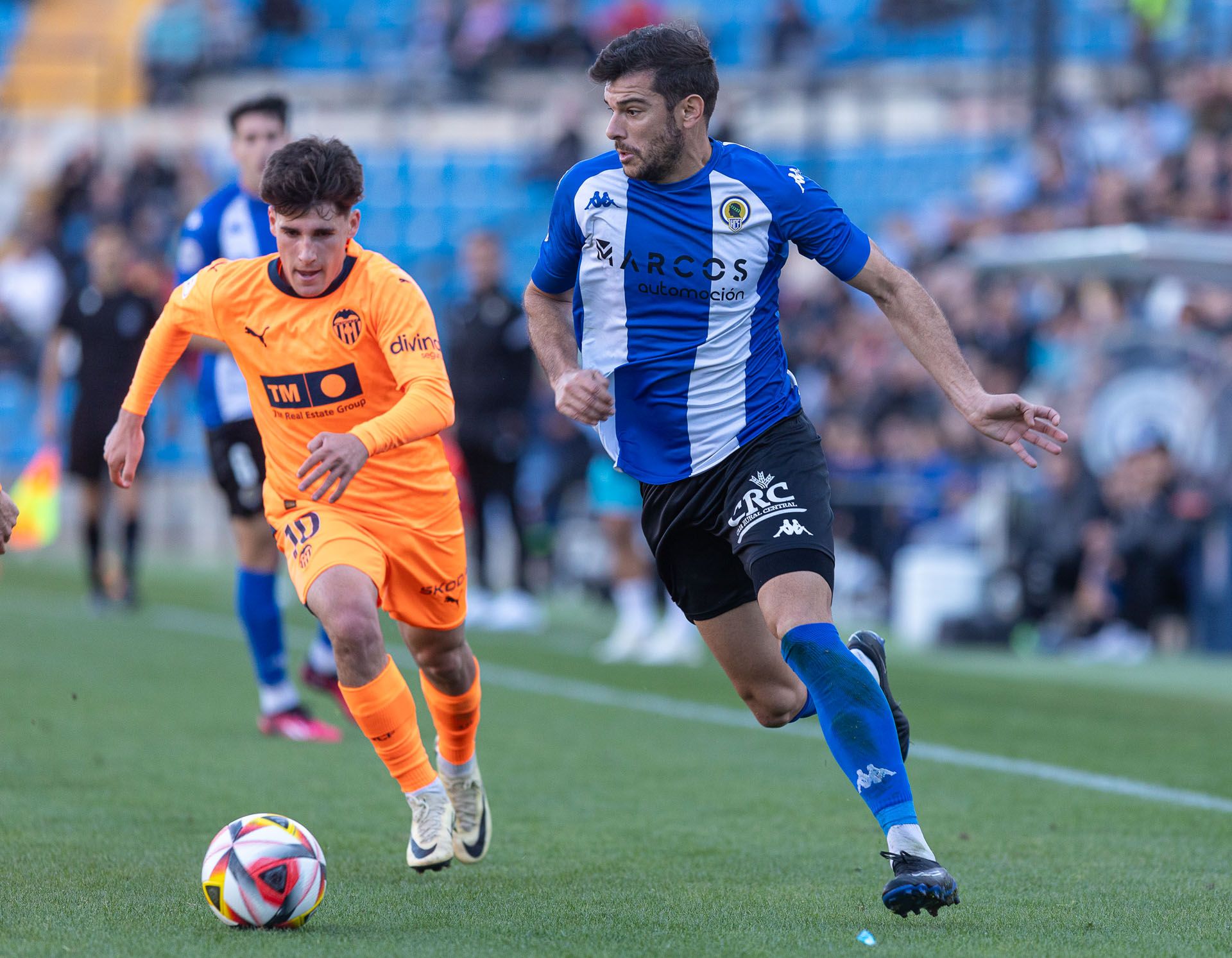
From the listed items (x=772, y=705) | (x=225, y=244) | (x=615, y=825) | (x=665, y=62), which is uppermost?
(x=665, y=62)

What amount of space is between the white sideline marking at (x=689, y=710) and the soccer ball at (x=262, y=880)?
3359 millimetres

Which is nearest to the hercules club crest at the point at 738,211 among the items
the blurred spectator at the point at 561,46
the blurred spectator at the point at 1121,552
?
the blurred spectator at the point at 1121,552

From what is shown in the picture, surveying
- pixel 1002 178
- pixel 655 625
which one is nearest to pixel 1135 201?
pixel 1002 178

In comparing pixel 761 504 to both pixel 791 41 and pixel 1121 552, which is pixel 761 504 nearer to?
pixel 1121 552

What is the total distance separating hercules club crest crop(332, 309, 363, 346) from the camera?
5062mm

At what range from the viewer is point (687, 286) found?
4859 millimetres

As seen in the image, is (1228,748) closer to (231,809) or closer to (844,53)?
(231,809)

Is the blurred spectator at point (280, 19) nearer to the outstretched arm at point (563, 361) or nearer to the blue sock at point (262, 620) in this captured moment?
the blue sock at point (262, 620)

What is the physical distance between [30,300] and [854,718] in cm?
1949

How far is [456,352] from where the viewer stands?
1287cm

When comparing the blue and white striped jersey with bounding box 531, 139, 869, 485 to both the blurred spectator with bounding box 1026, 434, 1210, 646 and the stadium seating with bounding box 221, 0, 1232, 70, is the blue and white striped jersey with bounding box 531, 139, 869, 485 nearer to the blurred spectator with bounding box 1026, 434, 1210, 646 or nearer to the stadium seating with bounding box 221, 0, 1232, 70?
the blurred spectator with bounding box 1026, 434, 1210, 646

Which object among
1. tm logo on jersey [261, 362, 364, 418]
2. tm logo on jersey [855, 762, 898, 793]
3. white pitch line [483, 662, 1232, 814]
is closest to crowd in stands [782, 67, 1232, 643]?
white pitch line [483, 662, 1232, 814]

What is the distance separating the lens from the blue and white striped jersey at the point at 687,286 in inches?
189

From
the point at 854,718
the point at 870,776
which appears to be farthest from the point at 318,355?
the point at 870,776
